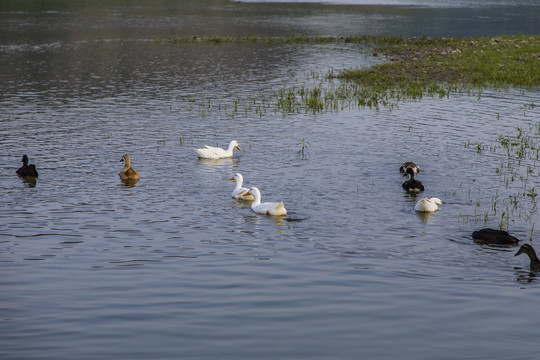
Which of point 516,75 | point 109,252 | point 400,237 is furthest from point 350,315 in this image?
point 516,75

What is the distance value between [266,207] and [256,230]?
1.32 metres

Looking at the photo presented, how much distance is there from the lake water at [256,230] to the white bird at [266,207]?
0.25 metres

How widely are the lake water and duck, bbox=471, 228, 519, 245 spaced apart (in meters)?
0.60

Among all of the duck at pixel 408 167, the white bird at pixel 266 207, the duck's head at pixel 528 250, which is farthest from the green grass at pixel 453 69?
the duck's head at pixel 528 250

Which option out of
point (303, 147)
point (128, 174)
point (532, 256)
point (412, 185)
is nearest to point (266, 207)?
point (412, 185)

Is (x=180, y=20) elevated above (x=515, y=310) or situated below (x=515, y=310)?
above

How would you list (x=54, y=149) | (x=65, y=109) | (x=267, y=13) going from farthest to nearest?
(x=267, y=13), (x=65, y=109), (x=54, y=149)

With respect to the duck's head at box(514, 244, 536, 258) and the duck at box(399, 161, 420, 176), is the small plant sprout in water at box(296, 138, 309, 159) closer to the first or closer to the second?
the duck at box(399, 161, 420, 176)

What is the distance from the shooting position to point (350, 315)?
42.2 ft

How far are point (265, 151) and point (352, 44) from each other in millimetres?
48074

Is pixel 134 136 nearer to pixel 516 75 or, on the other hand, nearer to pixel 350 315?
pixel 350 315

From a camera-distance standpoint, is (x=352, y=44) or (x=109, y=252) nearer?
(x=109, y=252)

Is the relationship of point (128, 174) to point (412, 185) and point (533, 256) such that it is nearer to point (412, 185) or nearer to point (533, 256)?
point (412, 185)

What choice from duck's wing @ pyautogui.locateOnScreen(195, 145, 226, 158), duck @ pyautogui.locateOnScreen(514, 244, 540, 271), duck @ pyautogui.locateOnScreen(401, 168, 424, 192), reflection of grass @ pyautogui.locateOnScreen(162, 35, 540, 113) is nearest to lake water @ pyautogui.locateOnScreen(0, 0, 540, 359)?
duck @ pyautogui.locateOnScreen(514, 244, 540, 271)
